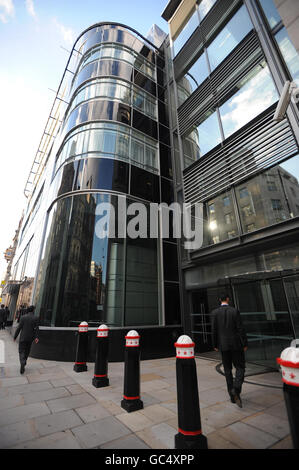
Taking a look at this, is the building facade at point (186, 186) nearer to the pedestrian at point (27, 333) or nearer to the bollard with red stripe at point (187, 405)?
the pedestrian at point (27, 333)

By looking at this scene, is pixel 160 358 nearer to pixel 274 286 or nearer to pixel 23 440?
pixel 274 286

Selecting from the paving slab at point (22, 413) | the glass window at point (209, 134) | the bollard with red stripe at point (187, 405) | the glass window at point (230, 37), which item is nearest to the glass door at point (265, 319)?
the bollard with red stripe at point (187, 405)

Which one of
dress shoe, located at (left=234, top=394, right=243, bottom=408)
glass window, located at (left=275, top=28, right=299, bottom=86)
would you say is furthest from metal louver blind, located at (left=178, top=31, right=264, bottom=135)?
dress shoe, located at (left=234, top=394, right=243, bottom=408)

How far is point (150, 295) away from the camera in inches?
380

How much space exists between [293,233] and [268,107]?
456cm

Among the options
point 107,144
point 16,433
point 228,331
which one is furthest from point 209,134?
point 16,433

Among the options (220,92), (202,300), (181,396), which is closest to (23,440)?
(181,396)

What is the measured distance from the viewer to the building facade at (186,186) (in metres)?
7.26

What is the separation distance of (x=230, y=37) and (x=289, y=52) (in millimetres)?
4133

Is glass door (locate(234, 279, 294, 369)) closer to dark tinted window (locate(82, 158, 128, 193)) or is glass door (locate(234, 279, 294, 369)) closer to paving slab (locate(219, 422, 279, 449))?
paving slab (locate(219, 422, 279, 449))

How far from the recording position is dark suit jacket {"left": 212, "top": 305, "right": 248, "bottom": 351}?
4.21 meters

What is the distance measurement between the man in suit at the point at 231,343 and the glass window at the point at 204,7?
587 inches

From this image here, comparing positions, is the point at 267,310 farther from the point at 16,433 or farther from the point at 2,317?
the point at 2,317

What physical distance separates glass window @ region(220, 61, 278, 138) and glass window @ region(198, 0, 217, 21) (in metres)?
5.97
